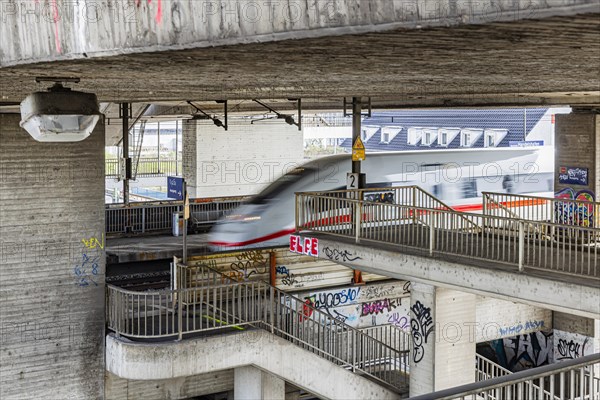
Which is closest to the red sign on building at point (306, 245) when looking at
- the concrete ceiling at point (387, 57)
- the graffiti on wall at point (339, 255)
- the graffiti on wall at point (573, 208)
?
the graffiti on wall at point (339, 255)

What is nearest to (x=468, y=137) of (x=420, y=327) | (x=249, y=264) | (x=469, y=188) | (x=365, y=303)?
(x=469, y=188)

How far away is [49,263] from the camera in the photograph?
15516mm

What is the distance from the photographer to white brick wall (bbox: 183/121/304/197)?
3547cm

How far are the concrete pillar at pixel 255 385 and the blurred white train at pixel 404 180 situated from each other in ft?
13.5

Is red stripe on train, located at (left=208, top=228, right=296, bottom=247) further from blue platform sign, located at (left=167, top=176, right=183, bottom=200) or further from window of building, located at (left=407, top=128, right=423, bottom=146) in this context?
window of building, located at (left=407, top=128, right=423, bottom=146)

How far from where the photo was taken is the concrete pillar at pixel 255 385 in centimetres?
1858

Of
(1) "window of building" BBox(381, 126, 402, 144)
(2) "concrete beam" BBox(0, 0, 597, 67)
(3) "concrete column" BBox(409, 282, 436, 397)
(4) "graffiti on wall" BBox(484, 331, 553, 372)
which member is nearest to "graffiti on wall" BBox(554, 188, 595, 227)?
(4) "graffiti on wall" BBox(484, 331, 553, 372)

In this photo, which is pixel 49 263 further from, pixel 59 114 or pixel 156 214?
pixel 156 214

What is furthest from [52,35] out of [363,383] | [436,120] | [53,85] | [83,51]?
[436,120]

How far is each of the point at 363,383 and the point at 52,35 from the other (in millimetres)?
11933

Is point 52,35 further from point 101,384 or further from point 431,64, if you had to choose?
point 101,384

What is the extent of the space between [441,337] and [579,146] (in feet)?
31.9

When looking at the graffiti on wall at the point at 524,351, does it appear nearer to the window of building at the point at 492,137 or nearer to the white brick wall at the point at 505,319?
the white brick wall at the point at 505,319

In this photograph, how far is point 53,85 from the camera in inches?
318
